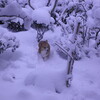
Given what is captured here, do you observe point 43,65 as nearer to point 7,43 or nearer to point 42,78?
point 42,78

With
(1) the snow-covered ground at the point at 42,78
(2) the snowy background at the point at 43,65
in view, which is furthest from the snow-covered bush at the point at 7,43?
(1) the snow-covered ground at the point at 42,78

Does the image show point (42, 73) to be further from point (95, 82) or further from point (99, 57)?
point (99, 57)

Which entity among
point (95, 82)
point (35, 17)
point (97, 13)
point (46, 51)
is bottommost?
point (95, 82)

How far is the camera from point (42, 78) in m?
3.17

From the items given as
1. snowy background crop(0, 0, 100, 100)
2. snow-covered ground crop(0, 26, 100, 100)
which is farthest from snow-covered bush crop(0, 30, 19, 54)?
snow-covered ground crop(0, 26, 100, 100)

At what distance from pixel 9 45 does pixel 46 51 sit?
0.78m

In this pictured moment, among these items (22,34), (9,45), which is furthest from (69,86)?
(22,34)

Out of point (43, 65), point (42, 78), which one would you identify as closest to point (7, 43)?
point (43, 65)

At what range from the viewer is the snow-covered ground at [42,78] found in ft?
9.80

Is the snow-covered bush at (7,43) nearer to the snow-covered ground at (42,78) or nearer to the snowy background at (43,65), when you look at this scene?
the snowy background at (43,65)

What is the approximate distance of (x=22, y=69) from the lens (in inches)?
142

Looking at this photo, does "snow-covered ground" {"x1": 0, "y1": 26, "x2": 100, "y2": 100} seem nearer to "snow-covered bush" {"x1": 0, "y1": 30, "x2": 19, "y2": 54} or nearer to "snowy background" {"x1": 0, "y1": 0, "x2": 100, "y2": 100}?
"snowy background" {"x1": 0, "y1": 0, "x2": 100, "y2": 100}

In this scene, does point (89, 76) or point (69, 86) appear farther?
point (89, 76)

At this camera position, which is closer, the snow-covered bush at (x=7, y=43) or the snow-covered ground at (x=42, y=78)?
the snow-covered ground at (x=42, y=78)
